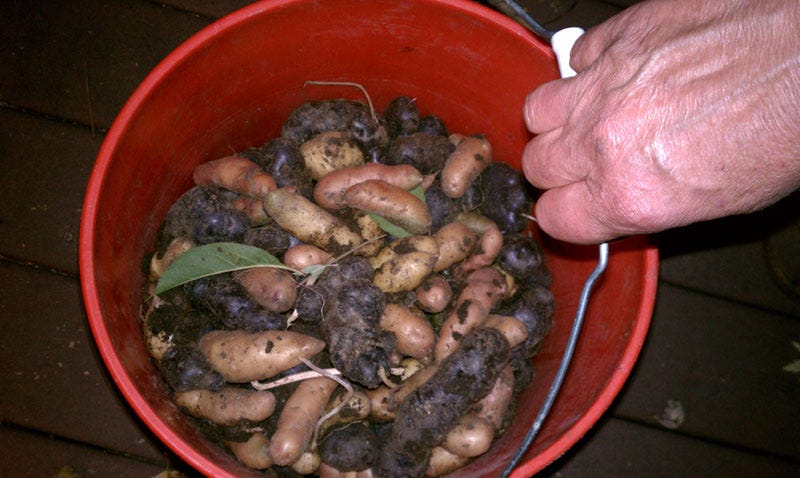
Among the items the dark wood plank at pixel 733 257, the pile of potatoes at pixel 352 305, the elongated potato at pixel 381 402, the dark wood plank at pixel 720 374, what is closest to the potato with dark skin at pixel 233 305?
the pile of potatoes at pixel 352 305

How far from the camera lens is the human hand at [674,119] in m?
0.71

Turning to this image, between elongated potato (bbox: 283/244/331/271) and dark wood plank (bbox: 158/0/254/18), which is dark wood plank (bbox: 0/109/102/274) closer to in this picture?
dark wood plank (bbox: 158/0/254/18)

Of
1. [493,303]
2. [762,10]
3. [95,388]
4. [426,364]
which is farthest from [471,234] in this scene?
[95,388]

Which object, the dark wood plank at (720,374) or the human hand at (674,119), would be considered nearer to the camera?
the human hand at (674,119)

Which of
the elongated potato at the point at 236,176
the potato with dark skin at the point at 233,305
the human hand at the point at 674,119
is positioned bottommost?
the potato with dark skin at the point at 233,305

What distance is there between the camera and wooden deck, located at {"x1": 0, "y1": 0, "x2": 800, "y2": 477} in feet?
4.69

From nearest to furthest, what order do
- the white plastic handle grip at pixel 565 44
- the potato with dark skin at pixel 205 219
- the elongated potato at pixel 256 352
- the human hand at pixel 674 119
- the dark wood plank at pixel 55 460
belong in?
the human hand at pixel 674 119
the white plastic handle grip at pixel 565 44
the elongated potato at pixel 256 352
the potato with dark skin at pixel 205 219
the dark wood plank at pixel 55 460

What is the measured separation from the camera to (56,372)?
1443mm

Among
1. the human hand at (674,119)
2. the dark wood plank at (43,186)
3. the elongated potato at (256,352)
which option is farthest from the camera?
the dark wood plank at (43,186)

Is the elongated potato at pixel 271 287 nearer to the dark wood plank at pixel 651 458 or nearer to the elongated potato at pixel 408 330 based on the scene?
the elongated potato at pixel 408 330

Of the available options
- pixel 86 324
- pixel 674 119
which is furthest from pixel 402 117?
pixel 86 324

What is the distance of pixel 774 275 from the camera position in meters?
1.68

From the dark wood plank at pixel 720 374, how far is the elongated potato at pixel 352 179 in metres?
0.86

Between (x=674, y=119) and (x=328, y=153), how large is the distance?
0.70 meters
